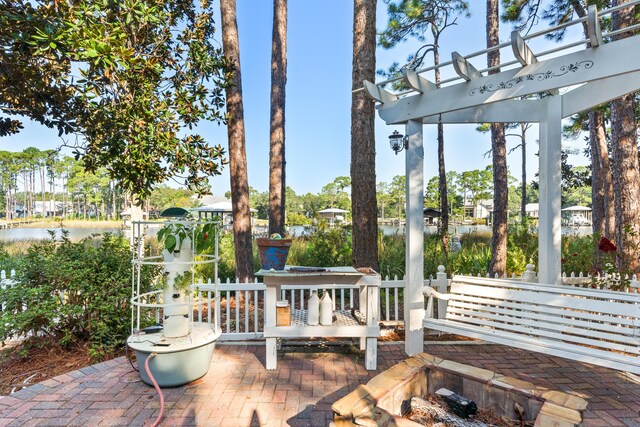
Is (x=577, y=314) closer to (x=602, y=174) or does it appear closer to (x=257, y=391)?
(x=257, y=391)

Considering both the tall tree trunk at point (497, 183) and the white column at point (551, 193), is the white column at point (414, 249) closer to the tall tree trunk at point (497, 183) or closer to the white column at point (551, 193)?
the white column at point (551, 193)

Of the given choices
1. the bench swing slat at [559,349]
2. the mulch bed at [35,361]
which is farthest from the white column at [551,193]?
the mulch bed at [35,361]

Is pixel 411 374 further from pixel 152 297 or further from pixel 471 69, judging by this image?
pixel 152 297

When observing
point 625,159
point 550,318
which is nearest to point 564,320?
point 550,318

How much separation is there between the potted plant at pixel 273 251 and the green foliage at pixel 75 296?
1593 millimetres

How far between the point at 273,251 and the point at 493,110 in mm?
2798

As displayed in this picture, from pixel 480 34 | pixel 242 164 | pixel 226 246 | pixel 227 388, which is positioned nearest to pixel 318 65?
pixel 480 34

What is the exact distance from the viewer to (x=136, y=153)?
3.63 m

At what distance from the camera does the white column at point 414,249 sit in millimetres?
3357

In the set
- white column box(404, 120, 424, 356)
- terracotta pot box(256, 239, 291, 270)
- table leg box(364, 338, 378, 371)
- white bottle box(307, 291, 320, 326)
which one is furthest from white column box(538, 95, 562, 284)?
terracotta pot box(256, 239, 291, 270)

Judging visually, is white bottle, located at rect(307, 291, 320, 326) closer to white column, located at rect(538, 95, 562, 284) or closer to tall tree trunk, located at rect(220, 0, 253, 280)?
white column, located at rect(538, 95, 562, 284)

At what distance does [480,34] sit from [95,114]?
11636 millimetres

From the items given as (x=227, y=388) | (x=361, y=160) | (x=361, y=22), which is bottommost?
(x=227, y=388)

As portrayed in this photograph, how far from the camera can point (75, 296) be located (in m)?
3.48
